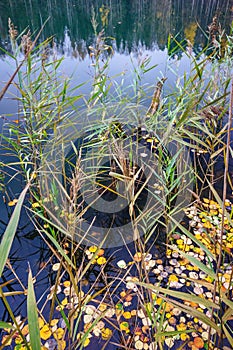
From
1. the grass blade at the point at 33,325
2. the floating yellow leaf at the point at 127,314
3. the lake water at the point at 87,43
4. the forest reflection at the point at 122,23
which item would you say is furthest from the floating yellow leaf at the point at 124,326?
the forest reflection at the point at 122,23

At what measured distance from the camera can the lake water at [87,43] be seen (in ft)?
7.23

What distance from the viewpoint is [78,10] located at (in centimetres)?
1708

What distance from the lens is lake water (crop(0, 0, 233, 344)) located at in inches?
86.7

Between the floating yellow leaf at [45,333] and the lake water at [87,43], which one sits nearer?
the floating yellow leaf at [45,333]

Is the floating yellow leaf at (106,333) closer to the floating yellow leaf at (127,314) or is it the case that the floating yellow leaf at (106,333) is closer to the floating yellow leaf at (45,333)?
the floating yellow leaf at (127,314)

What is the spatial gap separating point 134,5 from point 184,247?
20.8 m

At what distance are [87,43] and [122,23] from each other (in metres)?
5.53

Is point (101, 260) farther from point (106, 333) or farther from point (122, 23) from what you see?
point (122, 23)

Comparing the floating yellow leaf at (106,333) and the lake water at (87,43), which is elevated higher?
the lake water at (87,43)

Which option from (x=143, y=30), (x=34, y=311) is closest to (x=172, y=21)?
(x=143, y=30)

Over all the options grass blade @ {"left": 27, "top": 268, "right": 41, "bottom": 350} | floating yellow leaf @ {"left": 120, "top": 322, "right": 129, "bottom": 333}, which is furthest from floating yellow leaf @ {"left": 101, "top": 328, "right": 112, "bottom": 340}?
grass blade @ {"left": 27, "top": 268, "right": 41, "bottom": 350}

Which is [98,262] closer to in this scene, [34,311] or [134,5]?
[34,311]

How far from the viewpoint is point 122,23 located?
13.4 meters

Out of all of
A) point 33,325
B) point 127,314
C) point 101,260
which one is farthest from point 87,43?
point 33,325
